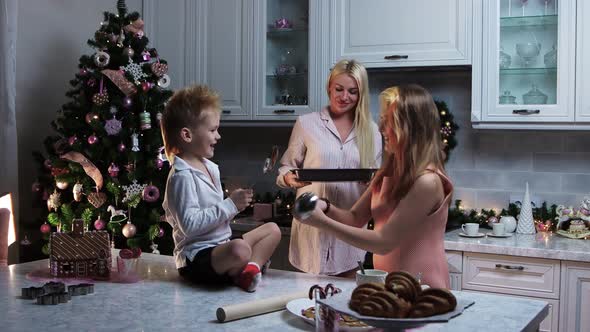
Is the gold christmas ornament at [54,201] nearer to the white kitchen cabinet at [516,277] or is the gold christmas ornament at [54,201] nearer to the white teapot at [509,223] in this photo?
the white kitchen cabinet at [516,277]

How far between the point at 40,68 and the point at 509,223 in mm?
2690

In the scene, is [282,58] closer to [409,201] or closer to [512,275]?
[512,275]

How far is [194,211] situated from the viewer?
1907mm

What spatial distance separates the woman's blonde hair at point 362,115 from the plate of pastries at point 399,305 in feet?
5.45

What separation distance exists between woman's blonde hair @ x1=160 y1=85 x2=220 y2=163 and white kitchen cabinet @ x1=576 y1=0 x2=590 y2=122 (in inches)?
75.3

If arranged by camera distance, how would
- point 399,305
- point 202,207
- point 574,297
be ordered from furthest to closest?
point 574,297 < point 202,207 < point 399,305

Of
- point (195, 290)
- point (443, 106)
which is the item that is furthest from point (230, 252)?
point (443, 106)

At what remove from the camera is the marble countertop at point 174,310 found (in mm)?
1504

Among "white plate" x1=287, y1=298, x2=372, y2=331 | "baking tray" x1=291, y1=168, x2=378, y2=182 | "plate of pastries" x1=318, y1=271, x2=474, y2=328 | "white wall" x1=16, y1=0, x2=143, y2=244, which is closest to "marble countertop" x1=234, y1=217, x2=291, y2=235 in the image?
"white wall" x1=16, y1=0, x2=143, y2=244

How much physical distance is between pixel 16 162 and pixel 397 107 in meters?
2.41

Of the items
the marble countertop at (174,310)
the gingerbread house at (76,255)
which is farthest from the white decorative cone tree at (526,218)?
the gingerbread house at (76,255)

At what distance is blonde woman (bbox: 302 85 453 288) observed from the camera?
75.2 inches

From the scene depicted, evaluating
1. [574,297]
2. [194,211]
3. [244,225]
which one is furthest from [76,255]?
[574,297]

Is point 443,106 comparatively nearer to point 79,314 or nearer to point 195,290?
point 195,290
